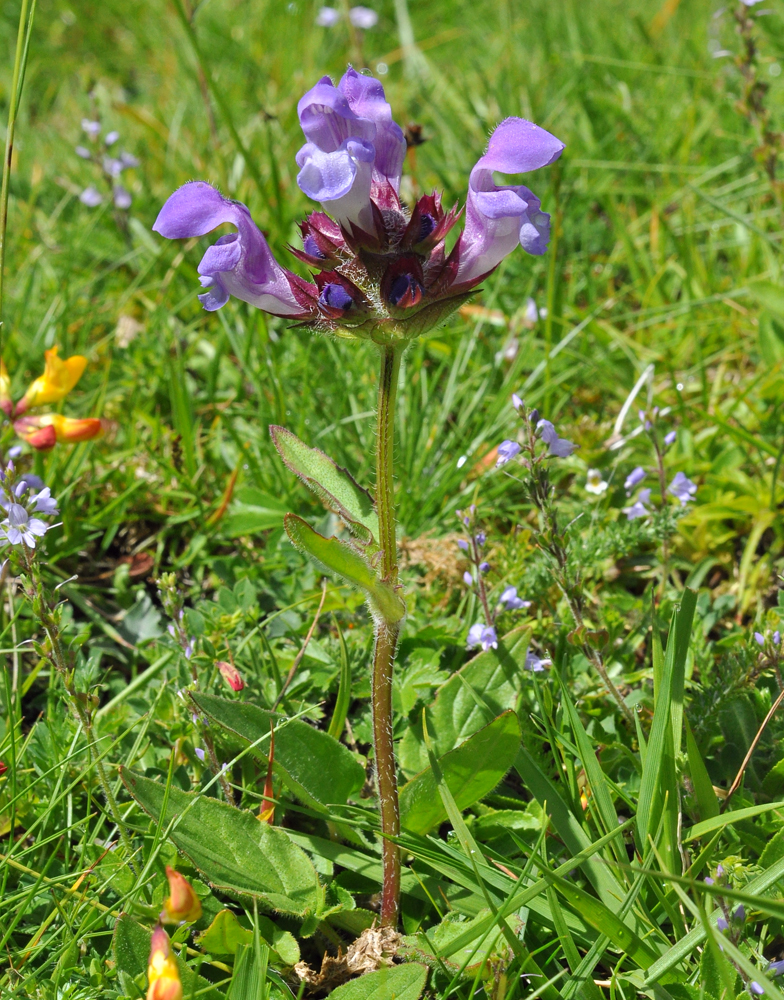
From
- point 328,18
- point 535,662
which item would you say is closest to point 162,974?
point 535,662

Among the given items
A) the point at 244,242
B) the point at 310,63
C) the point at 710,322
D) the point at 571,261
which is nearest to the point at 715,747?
the point at 244,242

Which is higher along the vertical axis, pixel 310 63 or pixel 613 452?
pixel 310 63

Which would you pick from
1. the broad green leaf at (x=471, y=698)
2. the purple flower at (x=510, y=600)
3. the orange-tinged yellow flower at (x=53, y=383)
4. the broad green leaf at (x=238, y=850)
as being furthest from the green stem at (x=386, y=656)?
the orange-tinged yellow flower at (x=53, y=383)

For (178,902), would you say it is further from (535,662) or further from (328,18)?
(328,18)

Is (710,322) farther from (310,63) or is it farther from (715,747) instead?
(310,63)

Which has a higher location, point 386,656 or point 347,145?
point 347,145

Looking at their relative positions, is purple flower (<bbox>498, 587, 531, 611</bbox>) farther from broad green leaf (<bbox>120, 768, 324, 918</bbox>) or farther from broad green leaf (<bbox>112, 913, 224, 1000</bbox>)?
broad green leaf (<bbox>112, 913, 224, 1000</bbox>)
